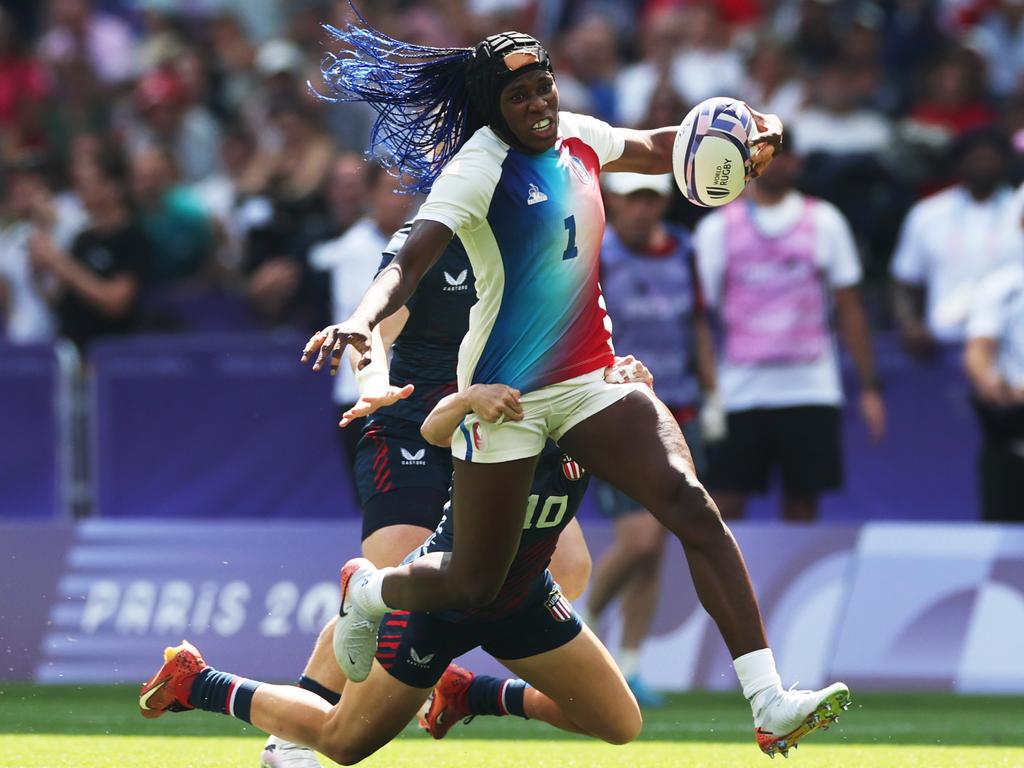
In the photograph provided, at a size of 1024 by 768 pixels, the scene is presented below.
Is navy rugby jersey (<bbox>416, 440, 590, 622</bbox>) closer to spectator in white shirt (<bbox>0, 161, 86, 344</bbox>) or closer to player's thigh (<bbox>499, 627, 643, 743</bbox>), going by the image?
player's thigh (<bbox>499, 627, 643, 743</bbox>)

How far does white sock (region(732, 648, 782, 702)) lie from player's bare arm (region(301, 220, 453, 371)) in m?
1.43

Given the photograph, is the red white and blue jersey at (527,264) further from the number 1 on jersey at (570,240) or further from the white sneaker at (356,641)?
the white sneaker at (356,641)

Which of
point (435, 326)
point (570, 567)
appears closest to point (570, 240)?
point (435, 326)

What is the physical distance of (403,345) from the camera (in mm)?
7246

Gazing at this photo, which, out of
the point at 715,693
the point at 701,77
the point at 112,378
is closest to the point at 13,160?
the point at 112,378

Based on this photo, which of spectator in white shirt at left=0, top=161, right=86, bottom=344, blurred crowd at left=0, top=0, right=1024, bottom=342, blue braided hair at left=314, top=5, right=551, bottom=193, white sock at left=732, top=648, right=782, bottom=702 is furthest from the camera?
spectator in white shirt at left=0, top=161, right=86, bottom=344

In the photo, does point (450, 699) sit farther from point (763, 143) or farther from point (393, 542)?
point (763, 143)

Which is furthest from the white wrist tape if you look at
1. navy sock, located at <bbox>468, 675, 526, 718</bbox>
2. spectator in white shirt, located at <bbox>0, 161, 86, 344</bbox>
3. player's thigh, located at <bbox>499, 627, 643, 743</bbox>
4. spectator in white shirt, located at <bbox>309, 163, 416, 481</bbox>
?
spectator in white shirt, located at <bbox>0, 161, 86, 344</bbox>

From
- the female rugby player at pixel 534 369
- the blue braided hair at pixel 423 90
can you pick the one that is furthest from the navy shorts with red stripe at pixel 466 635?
the blue braided hair at pixel 423 90

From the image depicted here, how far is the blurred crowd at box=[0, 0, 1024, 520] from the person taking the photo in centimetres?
1161

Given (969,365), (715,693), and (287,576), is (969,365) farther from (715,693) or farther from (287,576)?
(287,576)

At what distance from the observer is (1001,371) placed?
10.1 meters

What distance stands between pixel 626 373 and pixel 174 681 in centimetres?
193

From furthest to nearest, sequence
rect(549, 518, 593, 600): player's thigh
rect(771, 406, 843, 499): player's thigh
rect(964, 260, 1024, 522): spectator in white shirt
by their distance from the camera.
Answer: rect(771, 406, 843, 499): player's thigh, rect(964, 260, 1024, 522): spectator in white shirt, rect(549, 518, 593, 600): player's thigh
